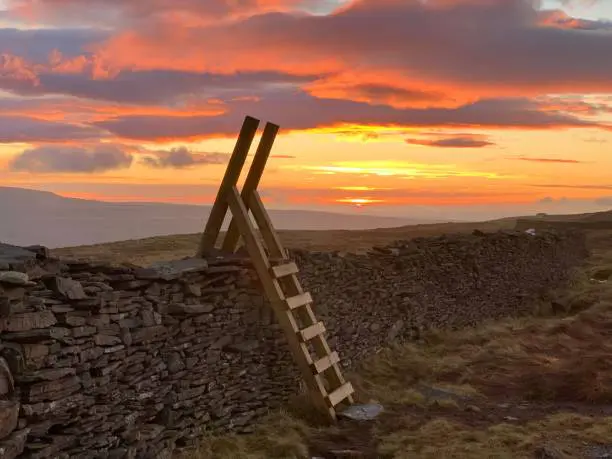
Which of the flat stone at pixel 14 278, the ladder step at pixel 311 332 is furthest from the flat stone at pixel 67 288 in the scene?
the ladder step at pixel 311 332

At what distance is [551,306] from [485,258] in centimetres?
337

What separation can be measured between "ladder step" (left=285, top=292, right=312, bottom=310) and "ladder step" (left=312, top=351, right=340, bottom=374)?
Result: 2.90ft

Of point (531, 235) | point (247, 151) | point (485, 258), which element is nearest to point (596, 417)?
point (247, 151)

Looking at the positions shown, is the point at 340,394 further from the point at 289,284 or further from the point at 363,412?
the point at 289,284

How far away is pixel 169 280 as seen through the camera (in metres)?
8.19

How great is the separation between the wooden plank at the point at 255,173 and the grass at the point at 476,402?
2676 millimetres

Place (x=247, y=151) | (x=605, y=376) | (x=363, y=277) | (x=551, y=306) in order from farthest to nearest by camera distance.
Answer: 1. (x=551, y=306)
2. (x=363, y=277)
3. (x=605, y=376)
4. (x=247, y=151)

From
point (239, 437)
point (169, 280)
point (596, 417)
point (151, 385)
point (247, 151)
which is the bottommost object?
point (596, 417)

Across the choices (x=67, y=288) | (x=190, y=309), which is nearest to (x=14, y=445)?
(x=67, y=288)

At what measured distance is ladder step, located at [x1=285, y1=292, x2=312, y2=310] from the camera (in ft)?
31.6

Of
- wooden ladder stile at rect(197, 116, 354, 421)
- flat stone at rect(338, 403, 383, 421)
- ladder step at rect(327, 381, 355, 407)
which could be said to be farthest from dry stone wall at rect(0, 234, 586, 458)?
flat stone at rect(338, 403, 383, 421)

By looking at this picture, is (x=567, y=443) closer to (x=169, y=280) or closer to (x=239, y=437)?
(x=239, y=437)

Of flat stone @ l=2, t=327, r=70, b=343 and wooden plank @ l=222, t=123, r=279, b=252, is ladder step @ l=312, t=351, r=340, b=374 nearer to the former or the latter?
wooden plank @ l=222, t=123, r=279, b=252

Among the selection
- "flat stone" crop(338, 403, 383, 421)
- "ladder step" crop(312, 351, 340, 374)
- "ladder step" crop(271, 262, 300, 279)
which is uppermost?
"ladder step" crop(271, 262, 300, 279)
